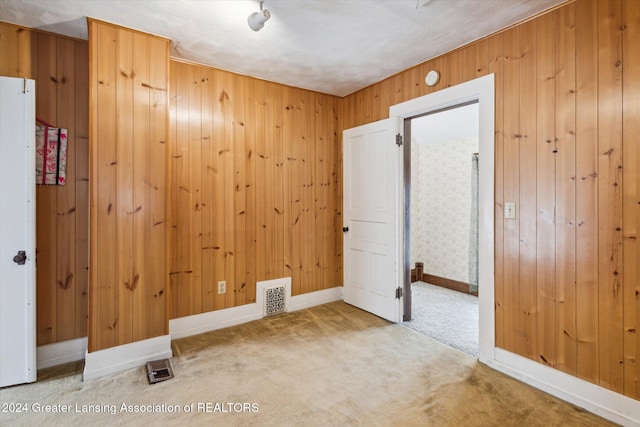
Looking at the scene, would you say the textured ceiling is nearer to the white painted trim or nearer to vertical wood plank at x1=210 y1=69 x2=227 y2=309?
vertical wood plank at x1=210 y1=69 x2=227 y2=309

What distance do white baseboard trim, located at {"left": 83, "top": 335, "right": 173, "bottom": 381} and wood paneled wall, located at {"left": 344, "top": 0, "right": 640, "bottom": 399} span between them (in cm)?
269

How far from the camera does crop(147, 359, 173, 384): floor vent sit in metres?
2.26

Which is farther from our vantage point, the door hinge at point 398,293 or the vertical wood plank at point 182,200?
the door hinge at point 398,293

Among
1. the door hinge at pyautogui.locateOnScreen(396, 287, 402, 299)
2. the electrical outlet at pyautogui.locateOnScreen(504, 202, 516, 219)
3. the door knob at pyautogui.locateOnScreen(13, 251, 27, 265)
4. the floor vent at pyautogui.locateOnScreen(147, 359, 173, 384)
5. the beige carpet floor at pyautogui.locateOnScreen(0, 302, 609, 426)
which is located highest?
the electrical outlet at pyautogui.locateOnScreen(504, 202, 516, 219)

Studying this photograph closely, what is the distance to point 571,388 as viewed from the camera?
2033 mm

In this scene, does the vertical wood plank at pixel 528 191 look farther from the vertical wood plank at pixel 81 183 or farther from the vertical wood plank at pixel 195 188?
the vertical wood plank at pixel 81 183

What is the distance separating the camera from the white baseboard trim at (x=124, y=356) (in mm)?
2309

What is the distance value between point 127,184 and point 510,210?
2942 mm

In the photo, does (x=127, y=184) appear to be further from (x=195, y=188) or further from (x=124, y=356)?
(x=124, y=356)

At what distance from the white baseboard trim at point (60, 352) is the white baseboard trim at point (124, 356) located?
10.7 inches

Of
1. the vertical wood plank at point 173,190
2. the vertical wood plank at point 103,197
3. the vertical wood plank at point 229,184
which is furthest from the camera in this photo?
→ the vertical wood plank at point 229,184

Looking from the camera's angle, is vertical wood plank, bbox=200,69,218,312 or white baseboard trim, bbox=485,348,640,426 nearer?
white baseboard trim, bbox=485,348,640,426

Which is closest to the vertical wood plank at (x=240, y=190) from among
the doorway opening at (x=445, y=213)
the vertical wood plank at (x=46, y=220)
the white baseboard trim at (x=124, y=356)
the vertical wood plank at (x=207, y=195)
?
the vertical wood plank at (x=207, y=195)

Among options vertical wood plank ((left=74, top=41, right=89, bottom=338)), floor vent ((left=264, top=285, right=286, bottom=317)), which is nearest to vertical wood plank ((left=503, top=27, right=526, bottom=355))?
floor vent ((left=264, top=285, right=286, bottom=317))
